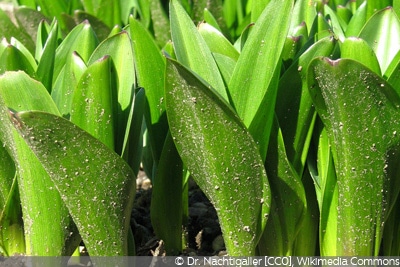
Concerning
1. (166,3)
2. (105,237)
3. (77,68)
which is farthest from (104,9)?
(105,237)

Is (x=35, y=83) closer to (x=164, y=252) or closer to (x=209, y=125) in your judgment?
(x=209, y=125)

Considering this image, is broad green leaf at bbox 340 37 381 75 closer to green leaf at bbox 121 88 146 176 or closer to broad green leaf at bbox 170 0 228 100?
broad green leaf at bbox 170 0 228 100

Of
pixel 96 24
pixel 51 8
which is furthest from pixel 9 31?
pixel 51 8

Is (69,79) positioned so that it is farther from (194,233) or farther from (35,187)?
(194,233)

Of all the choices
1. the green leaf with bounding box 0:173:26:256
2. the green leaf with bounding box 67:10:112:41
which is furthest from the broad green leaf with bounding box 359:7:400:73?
the green leaf with bounding box 67:10:112:41

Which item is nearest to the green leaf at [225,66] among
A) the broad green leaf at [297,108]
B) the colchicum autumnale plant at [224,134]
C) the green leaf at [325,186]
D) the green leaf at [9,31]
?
the colchicum autumnale plant at [224,134]

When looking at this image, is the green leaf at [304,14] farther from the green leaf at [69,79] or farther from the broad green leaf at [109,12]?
the broad green leaf at [109,12]

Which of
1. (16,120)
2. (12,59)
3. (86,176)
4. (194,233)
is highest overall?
(12,59)
